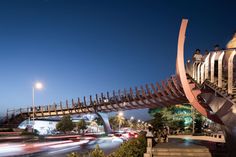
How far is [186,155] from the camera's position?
1548 cm

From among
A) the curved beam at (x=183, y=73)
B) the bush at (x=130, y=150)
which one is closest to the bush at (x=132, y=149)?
the bush at (x=130, y=150)

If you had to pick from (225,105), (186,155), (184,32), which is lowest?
(186,155)

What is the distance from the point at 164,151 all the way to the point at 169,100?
69.5 ft

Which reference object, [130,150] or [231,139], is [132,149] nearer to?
[130,150]

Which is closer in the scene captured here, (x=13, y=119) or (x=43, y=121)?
(x=13, y=119)

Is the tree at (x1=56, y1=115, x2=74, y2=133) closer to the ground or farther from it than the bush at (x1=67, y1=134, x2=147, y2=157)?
farther from it

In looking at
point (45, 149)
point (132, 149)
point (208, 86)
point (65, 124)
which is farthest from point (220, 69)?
point (65, 124)

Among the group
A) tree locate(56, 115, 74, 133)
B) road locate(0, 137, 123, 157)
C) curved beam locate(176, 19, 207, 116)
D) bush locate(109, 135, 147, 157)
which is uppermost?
curved beam locate(176, 19, 207, 116)

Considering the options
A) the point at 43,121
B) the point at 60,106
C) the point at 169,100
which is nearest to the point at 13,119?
the point at 60,106

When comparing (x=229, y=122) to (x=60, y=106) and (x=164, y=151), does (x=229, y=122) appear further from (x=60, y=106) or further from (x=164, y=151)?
(x=60, y=106)

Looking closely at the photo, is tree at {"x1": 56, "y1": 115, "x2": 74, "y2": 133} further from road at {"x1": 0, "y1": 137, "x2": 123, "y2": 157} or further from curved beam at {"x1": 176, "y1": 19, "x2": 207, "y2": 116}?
curved beam at {"x1": 176, "y1": 19, "x2": 207, "y2": 116}

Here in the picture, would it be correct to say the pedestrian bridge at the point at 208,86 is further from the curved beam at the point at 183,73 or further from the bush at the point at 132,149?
the bush at the point at 132,149

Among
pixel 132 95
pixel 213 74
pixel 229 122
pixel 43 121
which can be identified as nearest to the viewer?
pixel 229 122

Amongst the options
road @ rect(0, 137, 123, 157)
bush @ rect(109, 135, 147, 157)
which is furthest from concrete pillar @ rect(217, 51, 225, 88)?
road @ rect(0, 137, 123, 157)
